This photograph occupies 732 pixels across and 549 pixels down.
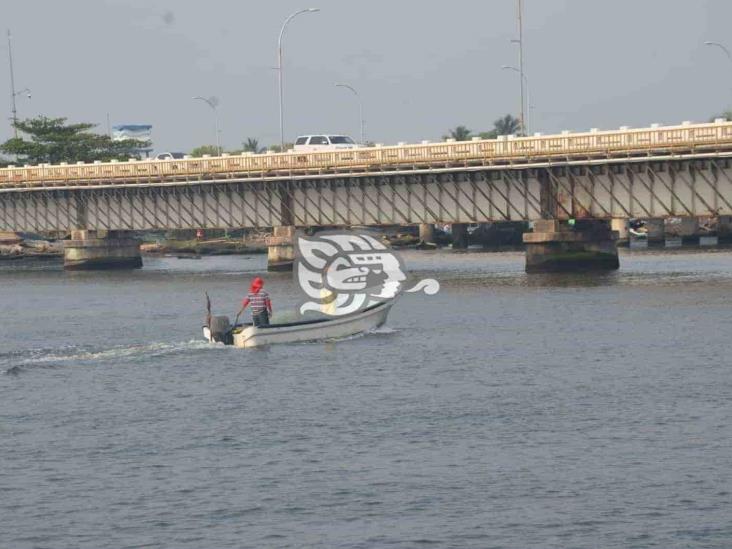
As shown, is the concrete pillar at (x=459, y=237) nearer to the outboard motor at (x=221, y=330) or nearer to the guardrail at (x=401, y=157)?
the guardrail at (x=401, y=157)

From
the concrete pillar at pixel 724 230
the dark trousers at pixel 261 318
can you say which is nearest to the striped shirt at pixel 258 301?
the dark trousers at pixel 261 318

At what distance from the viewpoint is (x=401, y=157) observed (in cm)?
10400

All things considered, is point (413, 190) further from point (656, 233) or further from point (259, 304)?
point (656, 233)

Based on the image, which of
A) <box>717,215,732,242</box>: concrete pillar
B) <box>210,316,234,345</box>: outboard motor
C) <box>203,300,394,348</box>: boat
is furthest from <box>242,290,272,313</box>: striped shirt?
<box>717,215,732,242</box>: concrete pillar

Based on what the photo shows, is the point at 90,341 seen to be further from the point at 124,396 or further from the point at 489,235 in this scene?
the point at 489,235

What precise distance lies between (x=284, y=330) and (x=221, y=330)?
2568mm

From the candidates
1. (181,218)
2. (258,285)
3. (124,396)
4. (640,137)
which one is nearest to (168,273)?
(181,218)

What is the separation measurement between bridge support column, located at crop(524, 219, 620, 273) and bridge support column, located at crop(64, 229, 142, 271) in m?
46.5

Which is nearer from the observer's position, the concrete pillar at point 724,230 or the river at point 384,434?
the river at point 384,434

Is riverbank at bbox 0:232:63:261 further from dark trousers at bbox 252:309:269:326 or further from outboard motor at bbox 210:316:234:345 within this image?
dark trousers at bbox 252:309:269:326

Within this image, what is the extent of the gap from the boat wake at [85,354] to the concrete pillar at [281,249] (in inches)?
2023

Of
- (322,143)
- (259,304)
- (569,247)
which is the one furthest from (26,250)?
(259,304)

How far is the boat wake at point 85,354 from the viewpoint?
5647cm

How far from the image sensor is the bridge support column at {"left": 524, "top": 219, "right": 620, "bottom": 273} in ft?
318
